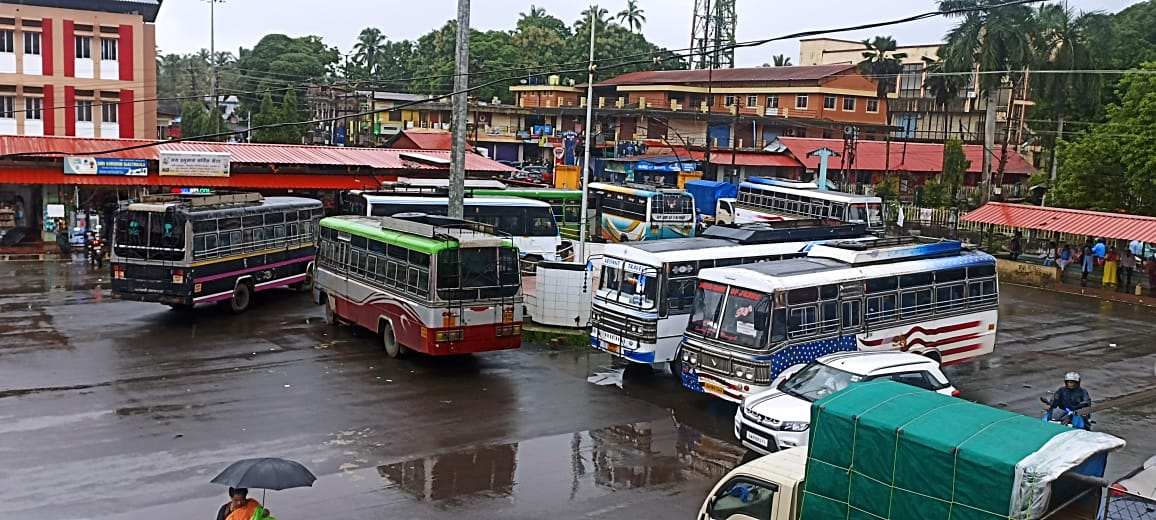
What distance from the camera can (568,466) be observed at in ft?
43.5

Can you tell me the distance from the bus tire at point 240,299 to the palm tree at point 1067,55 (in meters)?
34.7

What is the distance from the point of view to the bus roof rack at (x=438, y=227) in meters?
18.2

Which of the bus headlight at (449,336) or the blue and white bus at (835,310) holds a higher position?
the blue and white bus at (835,310)

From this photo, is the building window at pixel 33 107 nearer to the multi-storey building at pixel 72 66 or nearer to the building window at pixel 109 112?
the multi-storey building at pixel 72 66

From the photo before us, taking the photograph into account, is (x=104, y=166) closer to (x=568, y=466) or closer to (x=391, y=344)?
(x=391, y=344)

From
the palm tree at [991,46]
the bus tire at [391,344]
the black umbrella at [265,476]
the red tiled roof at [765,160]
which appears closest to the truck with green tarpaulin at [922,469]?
the black umbrella at [265,476]

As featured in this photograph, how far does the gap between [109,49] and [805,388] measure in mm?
35495

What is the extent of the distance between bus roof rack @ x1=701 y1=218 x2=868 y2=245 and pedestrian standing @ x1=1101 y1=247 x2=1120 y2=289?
11064 mm

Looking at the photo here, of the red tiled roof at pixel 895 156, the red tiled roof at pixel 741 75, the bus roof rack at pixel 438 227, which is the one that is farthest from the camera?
the red tiled roof at pixel 741 75

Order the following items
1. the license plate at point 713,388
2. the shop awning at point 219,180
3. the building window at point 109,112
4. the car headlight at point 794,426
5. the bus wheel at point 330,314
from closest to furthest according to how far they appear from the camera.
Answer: the car headlight at point 794,426, the license plate at point 713,388, the bus wheel at point 330,314, the shop awning at point 219,180, the building window at point 109,112

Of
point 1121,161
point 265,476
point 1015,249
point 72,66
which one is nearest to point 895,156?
point 1121,161

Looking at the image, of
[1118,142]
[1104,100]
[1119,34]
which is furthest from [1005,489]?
[1119,34]

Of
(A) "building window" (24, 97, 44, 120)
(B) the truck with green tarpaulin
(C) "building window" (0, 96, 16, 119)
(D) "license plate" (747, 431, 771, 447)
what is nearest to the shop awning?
(A) "building window" (24, 97, 44, 120)

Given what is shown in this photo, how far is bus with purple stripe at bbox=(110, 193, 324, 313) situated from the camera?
2114 cm
